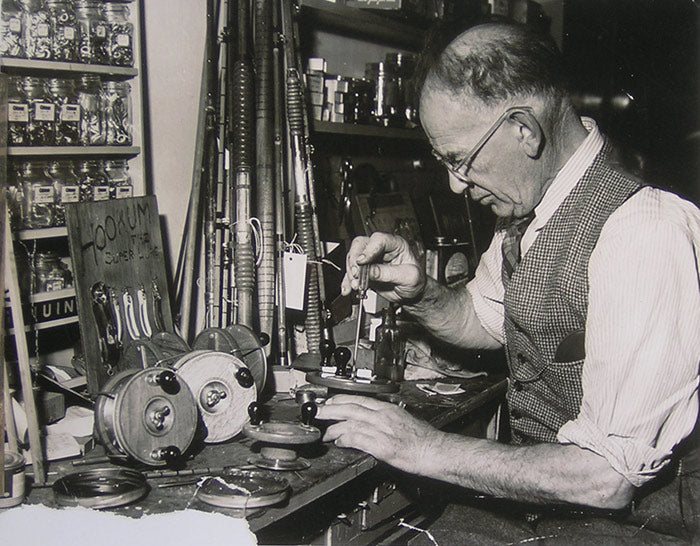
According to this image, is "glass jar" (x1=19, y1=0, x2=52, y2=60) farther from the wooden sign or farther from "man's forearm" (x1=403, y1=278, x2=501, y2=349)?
"man's forearm" (x1=403, y1=278, x2=501, y2=349)

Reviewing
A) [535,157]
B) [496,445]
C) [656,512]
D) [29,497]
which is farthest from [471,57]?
[29,497]

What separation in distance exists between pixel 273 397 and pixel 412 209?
1.42m

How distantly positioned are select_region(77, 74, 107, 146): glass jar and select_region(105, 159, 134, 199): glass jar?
0.29 feet

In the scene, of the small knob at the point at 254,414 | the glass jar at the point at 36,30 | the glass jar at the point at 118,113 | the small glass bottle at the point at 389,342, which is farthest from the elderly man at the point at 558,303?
the glass jar at the point at 36,30

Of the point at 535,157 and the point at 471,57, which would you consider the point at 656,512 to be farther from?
the point at 471,57

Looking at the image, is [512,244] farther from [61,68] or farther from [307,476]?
[61,68]

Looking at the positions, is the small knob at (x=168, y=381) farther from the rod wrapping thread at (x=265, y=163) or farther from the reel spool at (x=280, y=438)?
the rod wrapping thread at (x=265, y=163)

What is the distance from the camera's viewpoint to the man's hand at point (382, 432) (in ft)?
5.00

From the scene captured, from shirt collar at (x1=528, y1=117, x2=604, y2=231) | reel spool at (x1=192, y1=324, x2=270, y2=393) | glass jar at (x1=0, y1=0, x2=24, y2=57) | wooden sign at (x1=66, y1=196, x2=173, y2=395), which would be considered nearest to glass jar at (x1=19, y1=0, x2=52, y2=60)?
glass jar at (x1=0, y1=0, x2=24, y2=57)

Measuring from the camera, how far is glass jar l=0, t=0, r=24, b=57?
167 cm

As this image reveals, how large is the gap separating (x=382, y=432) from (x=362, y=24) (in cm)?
196

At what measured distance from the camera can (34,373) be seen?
183cm

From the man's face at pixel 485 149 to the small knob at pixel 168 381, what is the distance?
0.84 meters

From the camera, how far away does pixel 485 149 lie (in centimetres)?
160
